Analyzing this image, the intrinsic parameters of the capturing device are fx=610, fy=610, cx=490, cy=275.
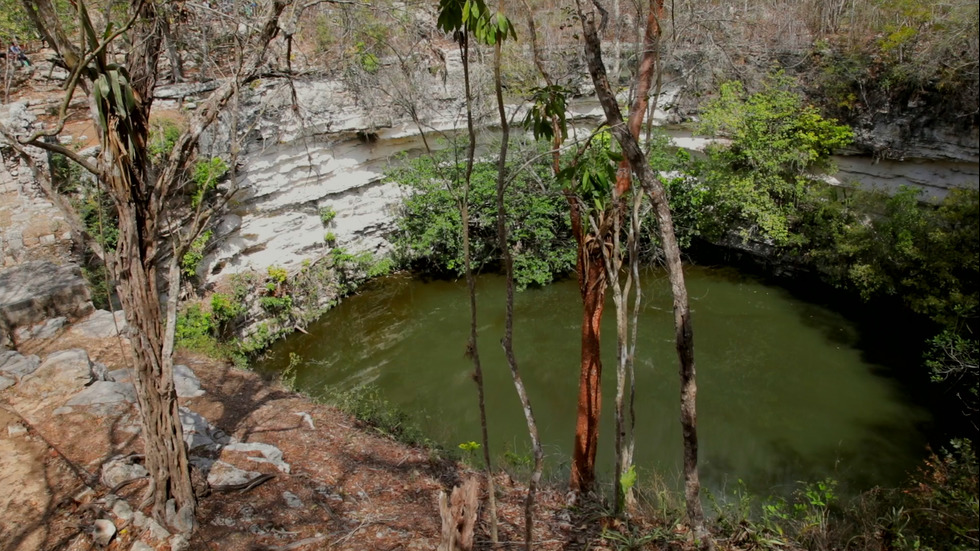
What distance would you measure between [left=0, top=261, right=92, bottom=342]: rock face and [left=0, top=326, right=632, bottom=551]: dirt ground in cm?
31

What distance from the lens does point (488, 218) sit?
9906mm

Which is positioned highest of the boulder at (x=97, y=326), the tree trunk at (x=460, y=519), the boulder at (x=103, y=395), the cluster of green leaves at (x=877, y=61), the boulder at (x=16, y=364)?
the cluster of green leaves at (x=877, y=61)

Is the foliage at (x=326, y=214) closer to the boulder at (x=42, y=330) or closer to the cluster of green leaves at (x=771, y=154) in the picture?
the boulder at (x=42, y=330)

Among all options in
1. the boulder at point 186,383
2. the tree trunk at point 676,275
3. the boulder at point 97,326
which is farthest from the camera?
the boulder at point 97,326

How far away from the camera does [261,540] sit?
11.3ft

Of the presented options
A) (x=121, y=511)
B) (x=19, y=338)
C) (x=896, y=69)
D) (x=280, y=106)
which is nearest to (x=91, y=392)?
(x=19, y=338)

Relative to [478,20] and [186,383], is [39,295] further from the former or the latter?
[478,20]

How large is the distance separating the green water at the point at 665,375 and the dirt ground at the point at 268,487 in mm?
1710

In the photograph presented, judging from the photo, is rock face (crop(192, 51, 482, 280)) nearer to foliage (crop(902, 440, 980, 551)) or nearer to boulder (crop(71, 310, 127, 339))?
boulder (crop(71, 310, 127, 339))

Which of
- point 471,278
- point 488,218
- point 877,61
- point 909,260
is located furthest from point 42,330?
point 877,61

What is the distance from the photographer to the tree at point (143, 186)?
8.82 feet

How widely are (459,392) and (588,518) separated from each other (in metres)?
3.95

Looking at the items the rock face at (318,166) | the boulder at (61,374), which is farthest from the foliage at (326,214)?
the boulder at (61,374)

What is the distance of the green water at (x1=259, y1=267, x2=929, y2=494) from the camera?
655 centimetres
